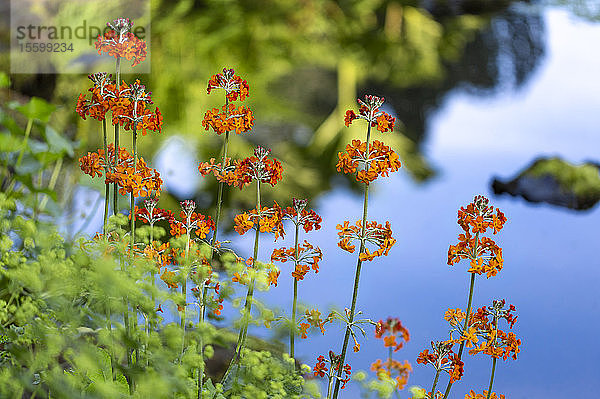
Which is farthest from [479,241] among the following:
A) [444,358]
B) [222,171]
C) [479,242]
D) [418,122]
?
[418,122]

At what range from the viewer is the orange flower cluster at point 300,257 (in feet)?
1.70

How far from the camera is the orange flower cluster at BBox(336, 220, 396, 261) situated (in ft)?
1.59

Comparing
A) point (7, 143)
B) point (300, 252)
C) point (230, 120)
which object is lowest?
point (300, 252)

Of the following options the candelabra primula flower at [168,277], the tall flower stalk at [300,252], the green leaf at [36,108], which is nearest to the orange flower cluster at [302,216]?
the tall flower stalk at [300,252]

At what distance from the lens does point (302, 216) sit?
20.0 inches

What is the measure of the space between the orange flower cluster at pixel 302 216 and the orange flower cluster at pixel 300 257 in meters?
0.02

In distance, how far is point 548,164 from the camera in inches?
70.1

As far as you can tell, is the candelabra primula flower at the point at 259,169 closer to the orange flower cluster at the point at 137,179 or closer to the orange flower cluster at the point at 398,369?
the orange flower cluster at the point at 137,179

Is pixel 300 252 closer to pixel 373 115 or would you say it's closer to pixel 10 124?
pixel 373 115

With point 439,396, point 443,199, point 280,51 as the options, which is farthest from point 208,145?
point 439,396

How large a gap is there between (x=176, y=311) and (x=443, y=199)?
144cm

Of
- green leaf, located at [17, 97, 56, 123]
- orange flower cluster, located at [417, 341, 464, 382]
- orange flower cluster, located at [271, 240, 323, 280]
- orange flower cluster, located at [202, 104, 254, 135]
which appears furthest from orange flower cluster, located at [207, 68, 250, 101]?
green leaf, located at [17, 97, 56, 123]

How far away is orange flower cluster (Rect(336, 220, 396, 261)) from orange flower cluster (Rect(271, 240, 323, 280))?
0.03 m

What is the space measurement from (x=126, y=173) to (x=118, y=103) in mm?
53
